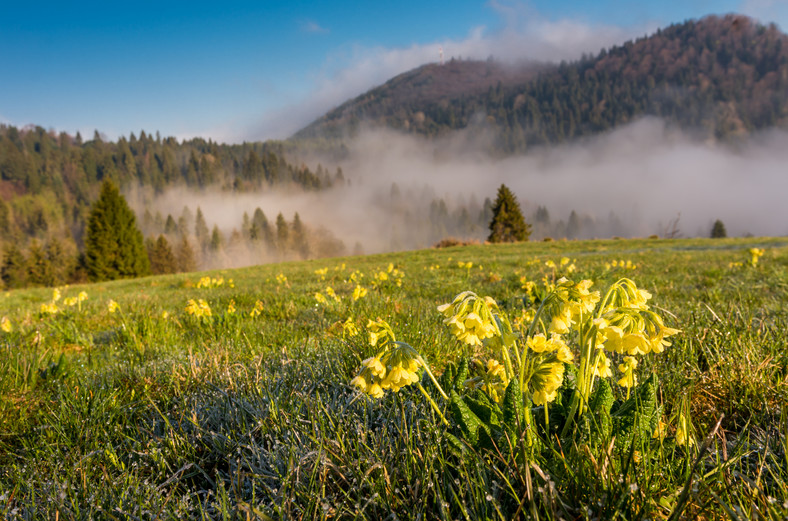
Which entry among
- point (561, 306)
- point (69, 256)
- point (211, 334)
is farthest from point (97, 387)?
point (69, 256)

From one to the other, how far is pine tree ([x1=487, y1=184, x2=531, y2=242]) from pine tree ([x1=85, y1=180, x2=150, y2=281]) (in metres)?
64.0

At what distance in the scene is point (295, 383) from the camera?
91.6 inches

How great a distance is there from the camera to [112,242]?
67562mm

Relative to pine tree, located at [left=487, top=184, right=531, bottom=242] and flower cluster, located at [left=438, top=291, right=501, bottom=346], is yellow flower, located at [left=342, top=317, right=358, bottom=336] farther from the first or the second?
pine tree, located at [left=487, top=184, right=531, bottom=242]

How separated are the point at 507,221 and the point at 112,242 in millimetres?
69425

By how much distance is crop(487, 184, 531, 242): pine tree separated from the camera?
61.2m

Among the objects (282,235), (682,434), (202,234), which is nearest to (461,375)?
(682,434)

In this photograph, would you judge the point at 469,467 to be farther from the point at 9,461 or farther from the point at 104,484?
the point at 9,461

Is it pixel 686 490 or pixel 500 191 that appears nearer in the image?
pixel 686 490

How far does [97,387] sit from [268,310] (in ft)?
9.34

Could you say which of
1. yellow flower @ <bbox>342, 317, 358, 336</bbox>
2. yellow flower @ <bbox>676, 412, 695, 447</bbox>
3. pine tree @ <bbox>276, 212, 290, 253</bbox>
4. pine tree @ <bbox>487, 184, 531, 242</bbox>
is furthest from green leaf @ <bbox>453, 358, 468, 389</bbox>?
pine tree @ <bbox>276, 212, 290, 253</bbox>

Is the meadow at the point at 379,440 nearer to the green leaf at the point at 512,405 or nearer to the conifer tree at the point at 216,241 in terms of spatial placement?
the green leaf at the point at 512,405

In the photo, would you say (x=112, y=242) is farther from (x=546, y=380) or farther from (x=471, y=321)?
(x=546, y=380)

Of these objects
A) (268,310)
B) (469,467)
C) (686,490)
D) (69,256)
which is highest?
(686,490)
